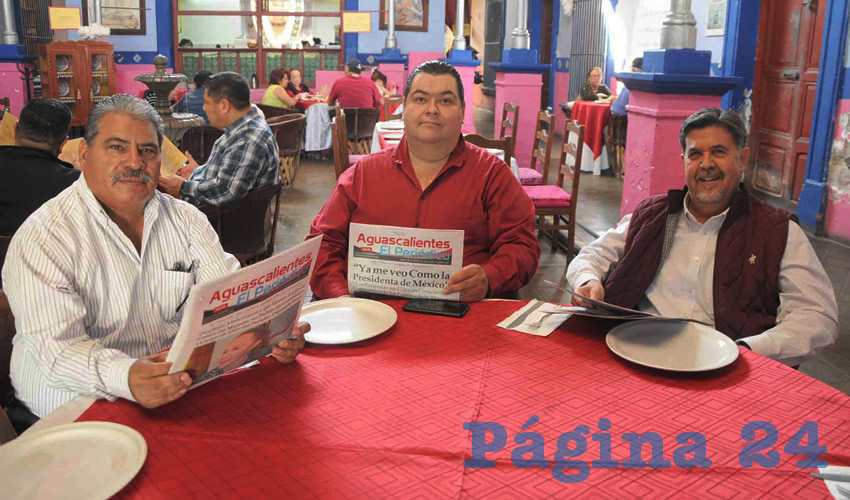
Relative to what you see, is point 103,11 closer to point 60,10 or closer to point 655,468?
point 60,10

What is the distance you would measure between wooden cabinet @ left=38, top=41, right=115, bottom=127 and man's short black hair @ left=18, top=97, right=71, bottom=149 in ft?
26.6

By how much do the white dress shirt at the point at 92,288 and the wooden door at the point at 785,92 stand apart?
6059 mm

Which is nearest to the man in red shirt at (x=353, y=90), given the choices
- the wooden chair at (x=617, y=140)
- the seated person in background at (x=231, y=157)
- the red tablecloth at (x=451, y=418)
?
the wooden chair at (x=617, y=140)

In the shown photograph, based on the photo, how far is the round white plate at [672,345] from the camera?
158 cm

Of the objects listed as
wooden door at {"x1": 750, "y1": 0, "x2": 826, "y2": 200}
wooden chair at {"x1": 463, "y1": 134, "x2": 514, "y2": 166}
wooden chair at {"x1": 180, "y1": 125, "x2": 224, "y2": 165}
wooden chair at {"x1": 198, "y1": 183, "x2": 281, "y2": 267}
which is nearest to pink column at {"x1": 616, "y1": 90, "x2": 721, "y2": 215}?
wooden chair at {"x1": 463, "y1": 134, "x2": 514, "y2": 166}

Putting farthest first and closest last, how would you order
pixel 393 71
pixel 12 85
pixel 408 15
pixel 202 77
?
1. pixel 408 15
2. pixel 393 71
3. pixel 12 85
4. pixel 202 77

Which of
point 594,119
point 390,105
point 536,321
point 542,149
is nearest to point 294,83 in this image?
point 390,105

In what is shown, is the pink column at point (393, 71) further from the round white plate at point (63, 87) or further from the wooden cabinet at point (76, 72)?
the round white plate at point (63, 87)

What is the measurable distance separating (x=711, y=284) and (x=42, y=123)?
264 cm

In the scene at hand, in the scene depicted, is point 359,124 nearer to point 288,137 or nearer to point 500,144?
point 288,137

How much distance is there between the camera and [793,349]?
6.21ft

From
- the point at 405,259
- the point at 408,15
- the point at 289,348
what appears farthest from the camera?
the point at 408,15

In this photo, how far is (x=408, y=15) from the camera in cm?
1338

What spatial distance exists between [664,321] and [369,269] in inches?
30.4
